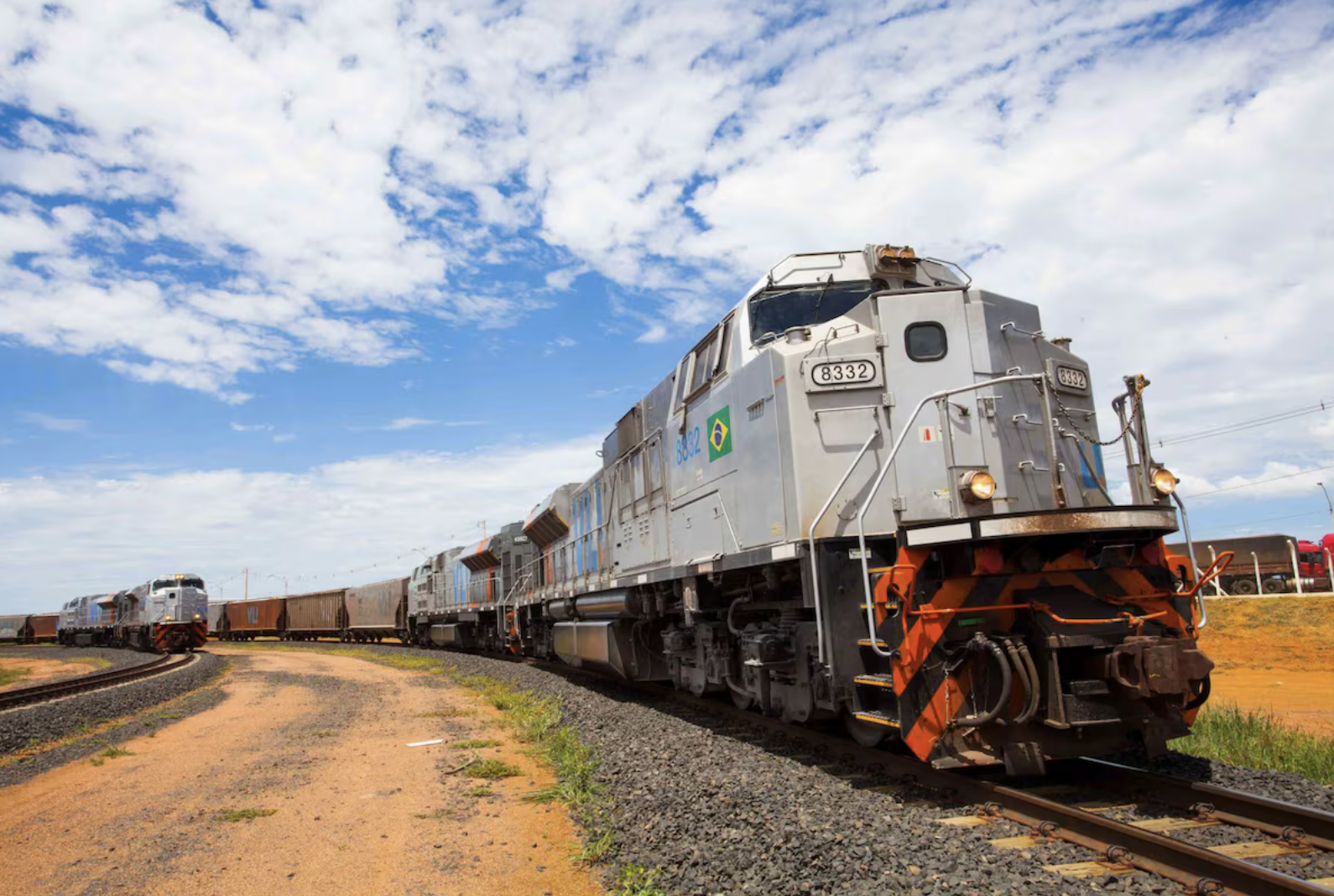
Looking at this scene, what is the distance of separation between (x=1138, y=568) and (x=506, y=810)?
184 inches

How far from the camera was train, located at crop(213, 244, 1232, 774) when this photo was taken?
17.3 ft

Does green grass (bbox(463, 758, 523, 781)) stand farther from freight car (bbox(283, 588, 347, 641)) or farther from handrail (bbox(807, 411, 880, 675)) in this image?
freight car (bbox(283, 588, 347, 641))

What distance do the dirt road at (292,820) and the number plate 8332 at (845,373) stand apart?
3.65 m

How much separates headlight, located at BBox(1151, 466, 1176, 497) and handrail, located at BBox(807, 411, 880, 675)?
1861 mm

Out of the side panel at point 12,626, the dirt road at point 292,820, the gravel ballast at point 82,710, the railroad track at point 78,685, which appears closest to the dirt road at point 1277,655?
the dirt road at point 292,820

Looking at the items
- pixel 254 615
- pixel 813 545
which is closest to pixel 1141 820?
pixel 813 545

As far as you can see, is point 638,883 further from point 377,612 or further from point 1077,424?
point 377,612

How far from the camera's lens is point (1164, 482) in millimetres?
5910

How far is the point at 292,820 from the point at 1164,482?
652 cm

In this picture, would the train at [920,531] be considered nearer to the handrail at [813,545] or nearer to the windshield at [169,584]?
the handrail at [813,545]

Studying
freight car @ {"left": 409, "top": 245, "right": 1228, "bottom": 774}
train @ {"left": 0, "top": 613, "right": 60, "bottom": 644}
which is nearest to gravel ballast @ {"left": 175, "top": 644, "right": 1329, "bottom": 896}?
freight car @ {"left": 409, "top": 245, "right": 1228, "bottom": 774}

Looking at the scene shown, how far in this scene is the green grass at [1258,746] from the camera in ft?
20.6

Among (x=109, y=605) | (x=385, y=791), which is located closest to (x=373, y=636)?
(x=109, y=605)

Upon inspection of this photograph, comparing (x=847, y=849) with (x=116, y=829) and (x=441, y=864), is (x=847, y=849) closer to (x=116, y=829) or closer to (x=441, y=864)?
(x=441, y=864)
